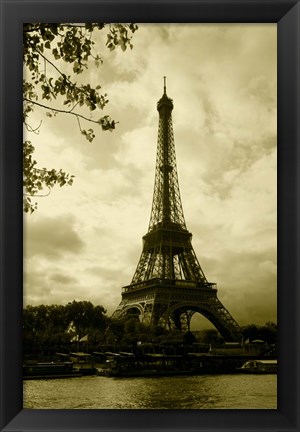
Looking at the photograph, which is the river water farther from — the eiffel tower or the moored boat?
the eiffel tower

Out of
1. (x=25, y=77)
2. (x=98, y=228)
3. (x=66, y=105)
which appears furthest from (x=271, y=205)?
(x=25, y=77)

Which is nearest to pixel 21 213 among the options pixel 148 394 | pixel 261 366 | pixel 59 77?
pixel 59 77

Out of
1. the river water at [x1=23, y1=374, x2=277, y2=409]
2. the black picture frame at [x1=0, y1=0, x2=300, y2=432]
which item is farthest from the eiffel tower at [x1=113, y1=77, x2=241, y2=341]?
the black picture frame at [x1=0, y1=0, x2=300, y2=432]

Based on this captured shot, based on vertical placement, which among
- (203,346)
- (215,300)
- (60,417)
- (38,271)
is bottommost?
(60,417)

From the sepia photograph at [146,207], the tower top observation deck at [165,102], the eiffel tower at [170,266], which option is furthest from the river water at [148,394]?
the tower top observation deck at [165,102]

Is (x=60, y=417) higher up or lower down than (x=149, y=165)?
lower down

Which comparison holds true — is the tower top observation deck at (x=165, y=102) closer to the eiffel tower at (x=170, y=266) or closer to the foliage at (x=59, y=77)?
the eiffel tower at (x=170, y=266)
